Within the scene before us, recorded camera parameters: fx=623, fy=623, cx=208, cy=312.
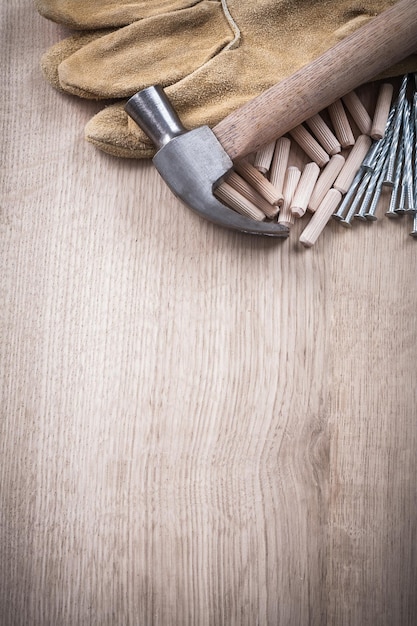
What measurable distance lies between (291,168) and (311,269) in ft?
0.70

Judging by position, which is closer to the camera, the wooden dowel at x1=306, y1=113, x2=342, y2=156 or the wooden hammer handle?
the wooden hammer handle

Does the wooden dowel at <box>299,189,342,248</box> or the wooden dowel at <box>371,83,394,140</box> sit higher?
the wooden dowel at <box>371,83,394,140</box>

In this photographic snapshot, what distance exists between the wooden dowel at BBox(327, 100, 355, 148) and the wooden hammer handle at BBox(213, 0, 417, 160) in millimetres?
69

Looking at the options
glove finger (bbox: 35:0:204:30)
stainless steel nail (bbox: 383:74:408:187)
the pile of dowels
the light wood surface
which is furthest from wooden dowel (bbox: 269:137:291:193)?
glove finger (bbox: 35:0:204:30)

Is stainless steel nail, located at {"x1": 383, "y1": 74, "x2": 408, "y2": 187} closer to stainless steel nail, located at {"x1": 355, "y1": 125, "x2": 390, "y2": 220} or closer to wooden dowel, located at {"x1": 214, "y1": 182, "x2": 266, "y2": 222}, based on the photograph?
stainless steel nail, located at {"x1": 355, "y1": 125, "x2": 390, "y2": 220}

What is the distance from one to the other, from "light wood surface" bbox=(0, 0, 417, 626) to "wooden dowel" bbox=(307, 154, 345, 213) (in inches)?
2.5

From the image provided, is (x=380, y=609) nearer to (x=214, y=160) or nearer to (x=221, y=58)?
(x=214, y=160)

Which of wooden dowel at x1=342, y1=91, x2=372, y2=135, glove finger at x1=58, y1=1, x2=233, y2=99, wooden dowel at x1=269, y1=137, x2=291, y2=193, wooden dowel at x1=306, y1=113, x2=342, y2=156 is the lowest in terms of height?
wooden dowel at x1=269, y1=137, x2=291, y2=193

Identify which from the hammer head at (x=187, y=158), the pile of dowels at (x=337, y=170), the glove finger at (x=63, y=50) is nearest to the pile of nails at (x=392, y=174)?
the pile of dowels at (x=337, y=170)

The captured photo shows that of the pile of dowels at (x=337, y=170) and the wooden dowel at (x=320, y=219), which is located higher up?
the pile of dowels at (x=337, y=170)

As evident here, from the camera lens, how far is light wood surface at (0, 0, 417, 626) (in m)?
1.22

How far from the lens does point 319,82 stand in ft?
4.00

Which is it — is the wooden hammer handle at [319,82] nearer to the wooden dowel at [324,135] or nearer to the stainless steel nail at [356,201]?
the wooden dowel at [324,135]

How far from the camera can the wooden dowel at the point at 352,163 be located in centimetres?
129
